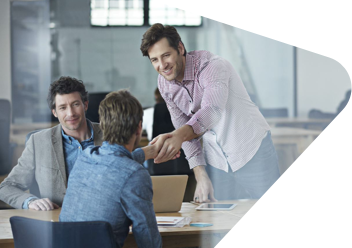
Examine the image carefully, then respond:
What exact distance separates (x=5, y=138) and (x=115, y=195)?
0.65 meters

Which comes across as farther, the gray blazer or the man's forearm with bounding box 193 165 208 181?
the man's forearm with bounding box 193 165 208 181

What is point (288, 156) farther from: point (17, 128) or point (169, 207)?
point (17, 128)

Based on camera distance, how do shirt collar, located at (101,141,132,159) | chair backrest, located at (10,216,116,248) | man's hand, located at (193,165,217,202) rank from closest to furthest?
chair backrest, located at (10,216,116,248) < shirt collar, located at (101,141,132,159) < man's hand, located at (193,165,217,202)

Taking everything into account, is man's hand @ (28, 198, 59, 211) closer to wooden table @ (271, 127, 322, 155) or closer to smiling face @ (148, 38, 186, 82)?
smiling face @ (148, 38, 186, 82)

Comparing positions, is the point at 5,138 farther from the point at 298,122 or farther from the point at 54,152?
the point at 298,122

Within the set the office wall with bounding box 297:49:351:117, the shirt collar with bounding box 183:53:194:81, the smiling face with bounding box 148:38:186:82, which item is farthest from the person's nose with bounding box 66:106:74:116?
the office wall with bounding box 297:49:351:117

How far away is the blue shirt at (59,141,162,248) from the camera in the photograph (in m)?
1.12

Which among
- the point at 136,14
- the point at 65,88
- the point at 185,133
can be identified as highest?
the point at 136,14

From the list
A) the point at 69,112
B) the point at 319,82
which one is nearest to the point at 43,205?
the point at 69,112

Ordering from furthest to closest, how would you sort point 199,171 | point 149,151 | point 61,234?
point 199,171
point 149,151
point 61,234

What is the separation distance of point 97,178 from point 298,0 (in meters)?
1.16

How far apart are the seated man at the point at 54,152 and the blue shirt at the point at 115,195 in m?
0.28

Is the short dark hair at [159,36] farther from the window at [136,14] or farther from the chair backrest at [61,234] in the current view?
the chair backrest at [61,234]

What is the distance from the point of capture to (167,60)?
149 centimetres
